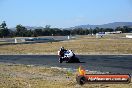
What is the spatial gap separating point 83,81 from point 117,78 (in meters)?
1.41

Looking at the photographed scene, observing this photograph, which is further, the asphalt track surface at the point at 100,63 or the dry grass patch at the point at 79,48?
the dry grass patch at the point at 79,48

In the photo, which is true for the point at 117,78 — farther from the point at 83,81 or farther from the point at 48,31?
the point at 48,31

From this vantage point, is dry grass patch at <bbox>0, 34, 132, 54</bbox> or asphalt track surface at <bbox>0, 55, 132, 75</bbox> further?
dry grass patch at <bbox>0, 34, 132, 54</bbox>

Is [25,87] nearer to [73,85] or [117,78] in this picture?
[73,85]

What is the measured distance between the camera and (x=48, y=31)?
166625 mm

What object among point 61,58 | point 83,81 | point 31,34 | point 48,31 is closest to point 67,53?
point 61,58

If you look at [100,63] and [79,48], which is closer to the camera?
[100,63]

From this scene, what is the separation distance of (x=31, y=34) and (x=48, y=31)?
61.6 ft

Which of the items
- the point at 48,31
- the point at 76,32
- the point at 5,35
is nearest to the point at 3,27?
the point at 5,35

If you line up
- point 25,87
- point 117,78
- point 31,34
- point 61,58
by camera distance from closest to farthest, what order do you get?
point 117,78, point 25,87, point 61,58, point 31,34

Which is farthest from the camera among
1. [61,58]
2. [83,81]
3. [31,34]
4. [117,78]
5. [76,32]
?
[76,32]

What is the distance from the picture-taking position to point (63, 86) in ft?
54.6

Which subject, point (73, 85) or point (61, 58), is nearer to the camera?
point (73, 85)

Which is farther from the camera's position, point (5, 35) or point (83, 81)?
point (5, 35)
